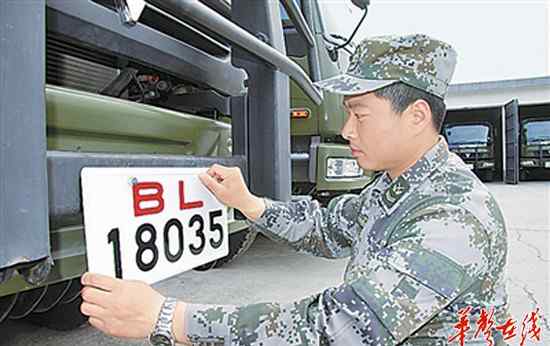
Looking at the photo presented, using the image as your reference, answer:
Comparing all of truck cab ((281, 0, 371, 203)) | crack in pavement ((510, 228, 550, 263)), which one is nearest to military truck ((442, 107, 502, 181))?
crack in pavement ((510, 228, 550, 263))

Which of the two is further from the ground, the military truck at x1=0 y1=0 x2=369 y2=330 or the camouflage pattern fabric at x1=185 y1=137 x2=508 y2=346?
the military truck at x1=0 y1=0 x2=369 y2=330

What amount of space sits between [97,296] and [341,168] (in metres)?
1.84

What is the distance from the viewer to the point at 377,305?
0.85 meters

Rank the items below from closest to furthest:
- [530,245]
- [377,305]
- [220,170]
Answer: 1. [377,305]
2. [220,170]
3. [530,245]

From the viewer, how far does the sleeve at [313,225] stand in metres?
1.42

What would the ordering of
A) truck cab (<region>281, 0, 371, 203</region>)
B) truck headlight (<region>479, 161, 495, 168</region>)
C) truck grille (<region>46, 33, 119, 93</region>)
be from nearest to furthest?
truck grille (<region>46, 33, 119, 93</region>), truck cab (<region>281, 0, 371, 203</region>), truck headlight (<region>479, 161, 495, 168</region>)

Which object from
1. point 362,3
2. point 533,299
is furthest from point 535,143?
point 362,3

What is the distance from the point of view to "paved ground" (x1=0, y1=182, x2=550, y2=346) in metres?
2.13

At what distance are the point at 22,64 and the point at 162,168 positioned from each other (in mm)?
383

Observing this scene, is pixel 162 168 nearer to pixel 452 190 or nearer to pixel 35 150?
pixel 35 150

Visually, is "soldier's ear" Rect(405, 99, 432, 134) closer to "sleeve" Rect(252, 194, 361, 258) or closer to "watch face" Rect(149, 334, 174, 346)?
"sleeve" Rect(252, 194, 361, 258)

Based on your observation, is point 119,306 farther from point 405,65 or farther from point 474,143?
point 474,143

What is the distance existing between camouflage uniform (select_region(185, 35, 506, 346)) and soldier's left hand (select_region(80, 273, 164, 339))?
0.08m

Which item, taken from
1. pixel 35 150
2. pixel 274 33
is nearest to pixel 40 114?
pixel 35 150
